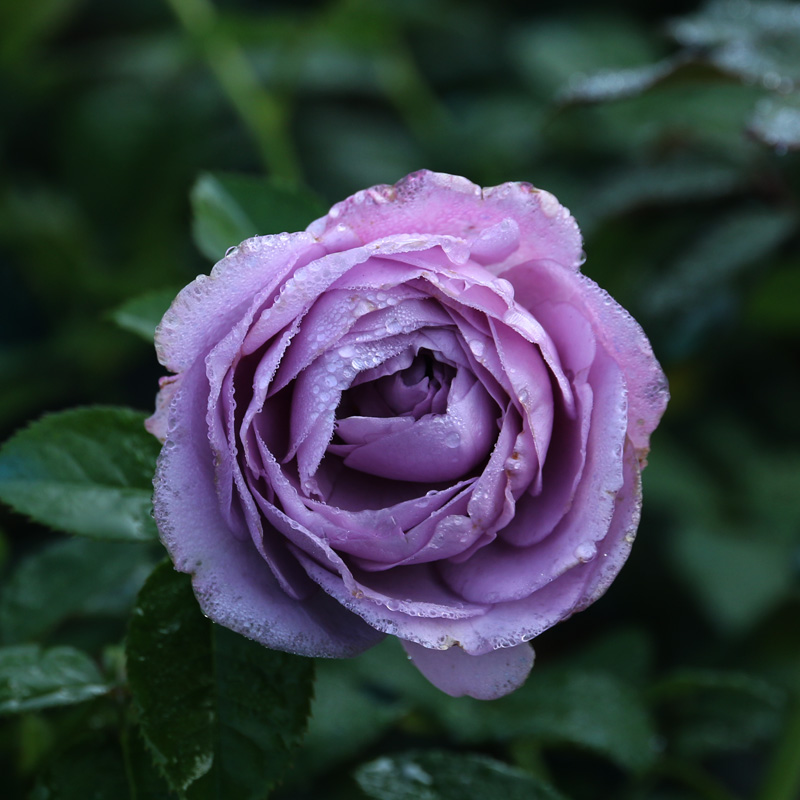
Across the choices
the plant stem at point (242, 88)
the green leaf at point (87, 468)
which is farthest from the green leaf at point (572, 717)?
the plant stem at point (242, 88)

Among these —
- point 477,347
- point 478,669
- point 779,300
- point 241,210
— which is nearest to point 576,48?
point 779,300

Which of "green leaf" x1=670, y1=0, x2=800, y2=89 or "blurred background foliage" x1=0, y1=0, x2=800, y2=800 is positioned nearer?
"blurred background foliage" x1=0, y1=0, x2=800, y2=800

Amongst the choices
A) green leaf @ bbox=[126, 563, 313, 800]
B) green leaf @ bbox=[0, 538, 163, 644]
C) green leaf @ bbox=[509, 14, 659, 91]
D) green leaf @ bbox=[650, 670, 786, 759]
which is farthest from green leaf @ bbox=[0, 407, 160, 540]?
green leaf @ bbox=[509, 14, 659, 91]

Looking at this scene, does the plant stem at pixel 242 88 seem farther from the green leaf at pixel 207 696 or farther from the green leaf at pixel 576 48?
the green leaf at pixel 207 696

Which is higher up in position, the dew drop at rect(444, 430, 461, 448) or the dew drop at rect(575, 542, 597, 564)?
the dew drop at rect(444, 430, 461, 448)

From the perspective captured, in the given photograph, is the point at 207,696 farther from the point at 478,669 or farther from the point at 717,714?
the point at 717,714

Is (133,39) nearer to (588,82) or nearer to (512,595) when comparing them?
(588,82)

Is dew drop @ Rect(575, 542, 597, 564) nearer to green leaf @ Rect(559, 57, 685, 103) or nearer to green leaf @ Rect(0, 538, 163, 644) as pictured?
green leaf @ Rect(0, 538, 163, 644)

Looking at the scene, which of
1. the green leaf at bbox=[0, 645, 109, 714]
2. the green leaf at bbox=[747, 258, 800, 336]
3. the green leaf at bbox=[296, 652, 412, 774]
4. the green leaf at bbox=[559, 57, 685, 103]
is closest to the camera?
the green leaf at bbox=[0, 645, 109, 714]
